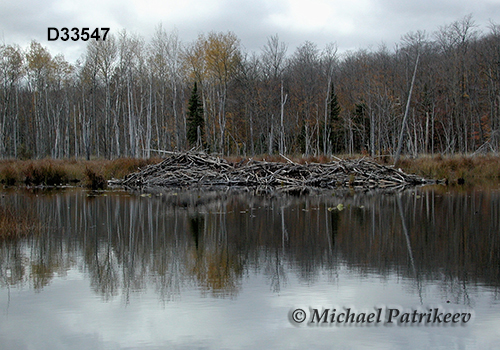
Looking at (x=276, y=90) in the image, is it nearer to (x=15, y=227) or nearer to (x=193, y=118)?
(x=193, y=118)

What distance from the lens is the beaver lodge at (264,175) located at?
2658cm

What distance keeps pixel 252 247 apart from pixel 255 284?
2.64 meters

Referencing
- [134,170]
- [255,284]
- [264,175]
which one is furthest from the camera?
[134,170]

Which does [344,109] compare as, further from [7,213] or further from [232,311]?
[232,311]

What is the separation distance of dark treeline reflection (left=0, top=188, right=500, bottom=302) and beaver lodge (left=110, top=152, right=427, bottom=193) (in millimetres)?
10815

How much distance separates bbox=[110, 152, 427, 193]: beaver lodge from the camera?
2658cm

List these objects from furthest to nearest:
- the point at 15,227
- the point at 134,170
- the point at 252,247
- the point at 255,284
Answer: the point at 134,170 → the point at 15,227 → the point at 252,247 → the point at 255,284

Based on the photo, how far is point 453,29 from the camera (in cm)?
5156

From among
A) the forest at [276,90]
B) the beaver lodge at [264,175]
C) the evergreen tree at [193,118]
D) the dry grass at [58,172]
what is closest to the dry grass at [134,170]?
the dry grass at [58,172]

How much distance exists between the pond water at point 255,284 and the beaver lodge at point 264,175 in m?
14.0

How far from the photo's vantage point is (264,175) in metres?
28.5

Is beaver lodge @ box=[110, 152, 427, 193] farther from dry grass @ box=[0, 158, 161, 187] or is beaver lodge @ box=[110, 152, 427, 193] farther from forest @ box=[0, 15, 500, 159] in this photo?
forest @ box=[0, 15, 500, 159]

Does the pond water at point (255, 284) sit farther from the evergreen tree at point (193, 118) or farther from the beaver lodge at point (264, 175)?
the evergreen tree at point (193, 118)

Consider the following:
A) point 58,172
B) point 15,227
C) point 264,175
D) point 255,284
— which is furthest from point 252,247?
point 58,172
